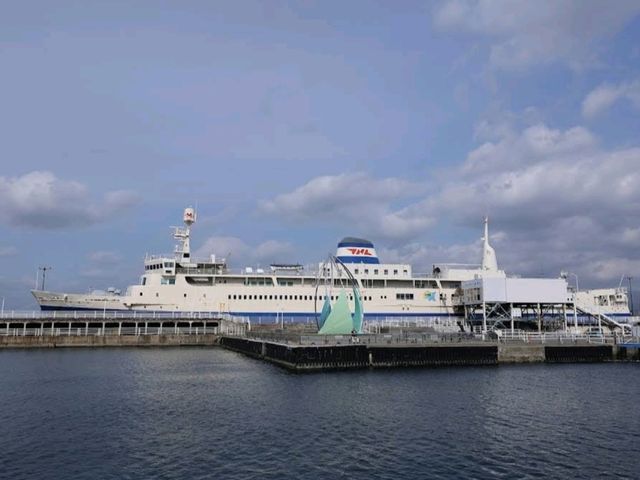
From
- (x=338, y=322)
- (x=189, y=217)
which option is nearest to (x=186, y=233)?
(x=189, y=217)

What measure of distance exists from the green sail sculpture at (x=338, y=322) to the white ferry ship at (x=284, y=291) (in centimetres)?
2517

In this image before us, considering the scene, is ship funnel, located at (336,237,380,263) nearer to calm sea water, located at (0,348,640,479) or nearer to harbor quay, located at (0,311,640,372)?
harbor quay, located at (0,311,640,372)

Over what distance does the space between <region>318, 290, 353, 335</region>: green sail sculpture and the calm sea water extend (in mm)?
10096

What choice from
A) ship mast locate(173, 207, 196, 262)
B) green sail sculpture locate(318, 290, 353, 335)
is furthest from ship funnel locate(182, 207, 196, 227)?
green sail sculpture locate(318, 290, 353, 335)

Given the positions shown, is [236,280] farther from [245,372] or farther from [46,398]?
[46,398]

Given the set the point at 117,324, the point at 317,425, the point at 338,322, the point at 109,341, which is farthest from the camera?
the point at 117,324

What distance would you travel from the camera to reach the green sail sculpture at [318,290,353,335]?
53.9m

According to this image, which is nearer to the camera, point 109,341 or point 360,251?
point 109,341

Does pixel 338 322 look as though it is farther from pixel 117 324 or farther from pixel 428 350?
pixel 117 324

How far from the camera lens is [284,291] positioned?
82375mm

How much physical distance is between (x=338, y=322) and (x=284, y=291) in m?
29.3

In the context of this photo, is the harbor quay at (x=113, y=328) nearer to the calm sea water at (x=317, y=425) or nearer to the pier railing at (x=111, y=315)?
the pier railing at (x=111, y=315)

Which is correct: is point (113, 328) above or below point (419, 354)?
above

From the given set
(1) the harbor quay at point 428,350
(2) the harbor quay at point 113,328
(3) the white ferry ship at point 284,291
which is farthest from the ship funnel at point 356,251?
(1) the harbor quay at point 428,350
